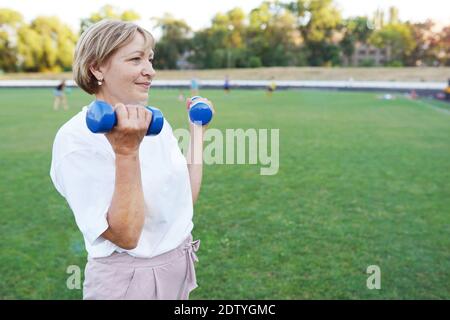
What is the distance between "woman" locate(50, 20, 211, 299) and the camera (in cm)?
143

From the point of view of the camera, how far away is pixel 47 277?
4.08 m

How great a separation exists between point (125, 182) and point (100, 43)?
21.8 inches

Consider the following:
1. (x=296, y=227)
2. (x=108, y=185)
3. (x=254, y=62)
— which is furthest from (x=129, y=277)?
(x=254, y=62)

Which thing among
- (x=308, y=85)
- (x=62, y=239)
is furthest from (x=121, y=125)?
(x=308, y=85)

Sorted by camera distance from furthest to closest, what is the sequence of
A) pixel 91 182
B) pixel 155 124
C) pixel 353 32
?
pixel 353 32
pixel 91 182
pixel 155 124

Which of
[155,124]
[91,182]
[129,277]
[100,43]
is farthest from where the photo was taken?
[129,277]

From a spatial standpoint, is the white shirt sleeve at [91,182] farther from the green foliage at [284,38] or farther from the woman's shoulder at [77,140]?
the green foliage at [284,38]

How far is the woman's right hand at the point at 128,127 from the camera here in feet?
4.22

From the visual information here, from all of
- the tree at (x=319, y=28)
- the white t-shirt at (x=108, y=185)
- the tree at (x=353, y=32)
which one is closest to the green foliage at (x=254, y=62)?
the tree at (x=319, y=28)

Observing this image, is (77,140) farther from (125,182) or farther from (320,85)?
(320,85)

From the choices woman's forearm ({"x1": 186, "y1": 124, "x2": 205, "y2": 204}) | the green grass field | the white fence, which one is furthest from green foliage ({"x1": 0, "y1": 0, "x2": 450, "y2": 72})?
woman's forearm ({"x1": 186, "y1": 124, "x2": 205, "y2": 204})

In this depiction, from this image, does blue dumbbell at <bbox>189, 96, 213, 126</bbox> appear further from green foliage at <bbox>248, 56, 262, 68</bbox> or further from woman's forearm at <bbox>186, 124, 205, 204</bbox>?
green foliage at <bbox>248, 56, 262, 68</bbox>

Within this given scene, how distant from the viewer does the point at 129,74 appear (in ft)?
5.39
